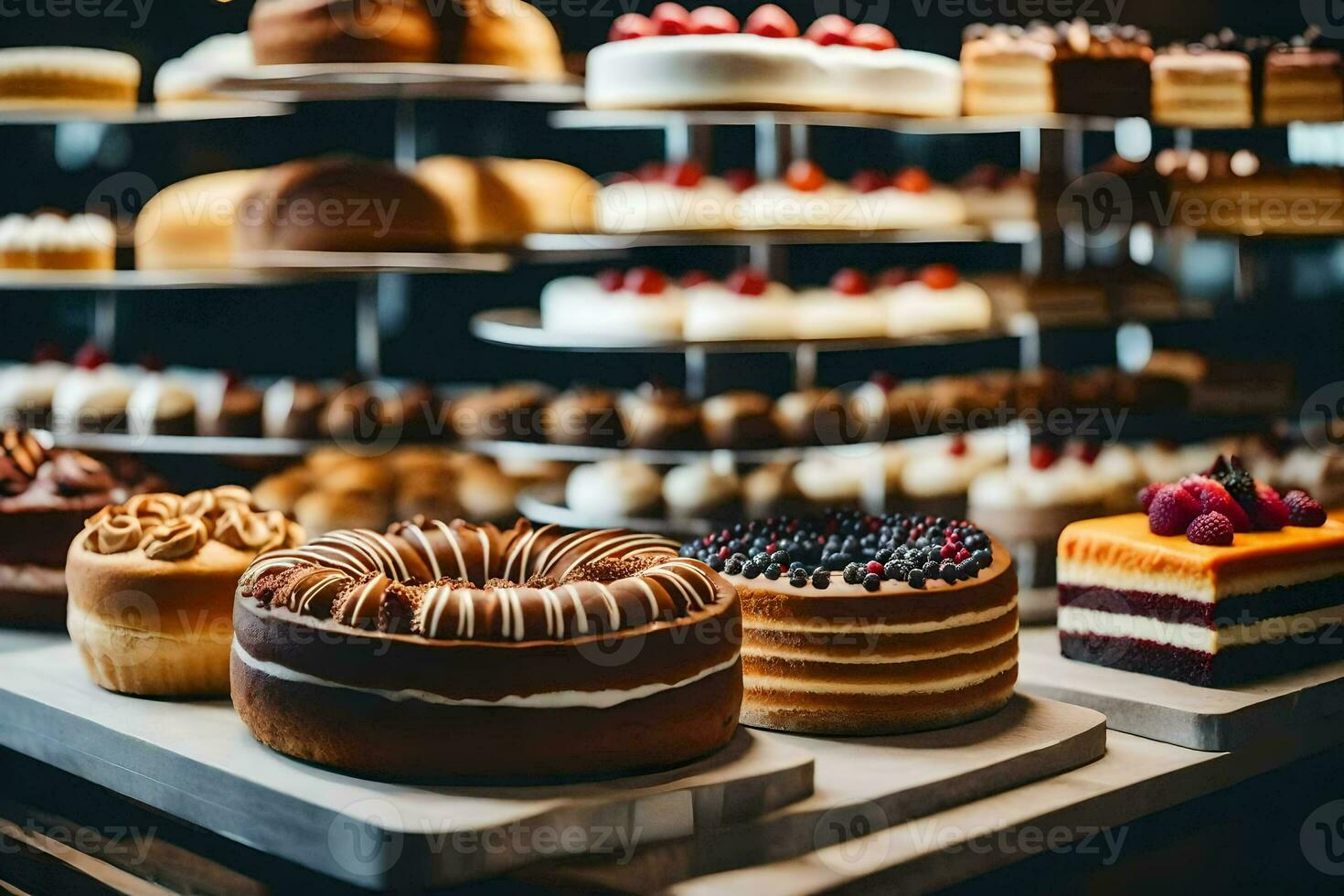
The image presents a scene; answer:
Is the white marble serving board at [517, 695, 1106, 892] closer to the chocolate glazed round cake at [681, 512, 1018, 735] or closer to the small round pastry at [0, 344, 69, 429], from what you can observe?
the chocolate glazed round cake at [681, 512, 1018, 735]

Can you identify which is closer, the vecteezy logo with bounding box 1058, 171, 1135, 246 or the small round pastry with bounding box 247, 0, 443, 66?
the small round pastry with bounding box 247, 0, 443, 66

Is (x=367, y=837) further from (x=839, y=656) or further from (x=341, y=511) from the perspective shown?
(x=341, y=511)

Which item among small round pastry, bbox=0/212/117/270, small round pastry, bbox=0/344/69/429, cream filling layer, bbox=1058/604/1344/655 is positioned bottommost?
cream filling layer, bbox=1058/604/1344/655

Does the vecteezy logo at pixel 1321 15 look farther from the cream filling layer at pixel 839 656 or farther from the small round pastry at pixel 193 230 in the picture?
the small round pastry at pixel 193 230

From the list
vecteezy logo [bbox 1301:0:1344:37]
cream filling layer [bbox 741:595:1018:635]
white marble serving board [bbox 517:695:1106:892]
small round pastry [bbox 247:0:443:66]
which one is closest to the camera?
white marble serving board [bbox 517:695:1106:892]

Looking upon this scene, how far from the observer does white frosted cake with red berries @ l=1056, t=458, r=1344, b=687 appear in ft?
11.9

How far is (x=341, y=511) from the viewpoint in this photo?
526 centimetres

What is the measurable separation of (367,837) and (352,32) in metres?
2.61

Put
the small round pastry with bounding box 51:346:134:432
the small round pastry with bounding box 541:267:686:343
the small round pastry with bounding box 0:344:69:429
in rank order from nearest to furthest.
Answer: the small round pastry with bounding box 541:267:686:343 → the small round pastry with bounding box 51:346:134:432 → the small round pastry with bounding box 0:344:69:429

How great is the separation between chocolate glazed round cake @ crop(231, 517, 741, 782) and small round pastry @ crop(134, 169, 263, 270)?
2.38m

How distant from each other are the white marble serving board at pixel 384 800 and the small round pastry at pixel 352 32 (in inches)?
79.0

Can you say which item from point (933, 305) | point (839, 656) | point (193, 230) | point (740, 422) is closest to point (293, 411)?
point (193, 230)

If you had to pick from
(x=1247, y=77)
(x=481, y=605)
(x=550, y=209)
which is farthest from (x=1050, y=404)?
(x=481, y=605)

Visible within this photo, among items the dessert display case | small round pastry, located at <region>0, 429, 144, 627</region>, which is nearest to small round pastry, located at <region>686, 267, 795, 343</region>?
the dessert display case
